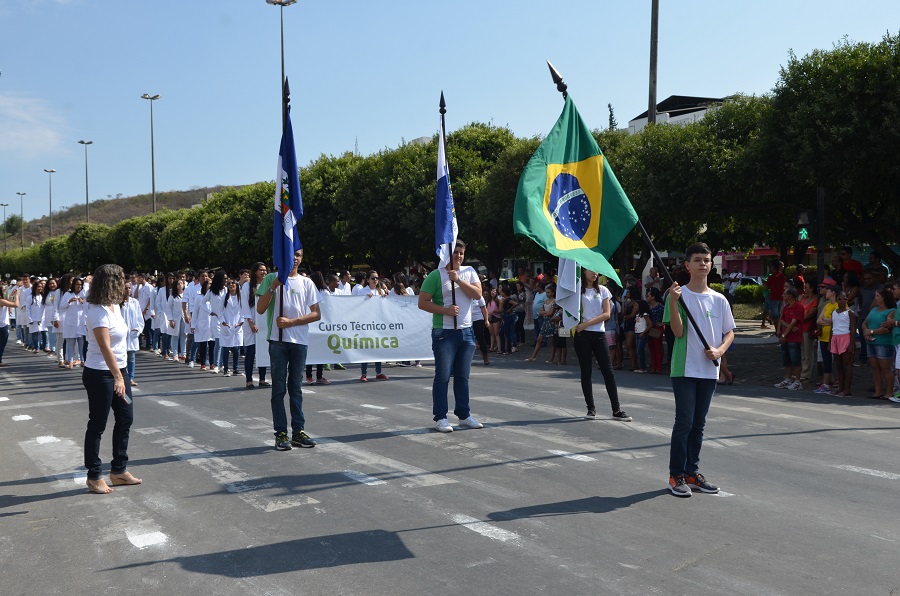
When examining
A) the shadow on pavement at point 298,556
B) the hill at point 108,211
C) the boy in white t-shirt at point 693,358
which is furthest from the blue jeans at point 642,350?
the hill at point 108,211

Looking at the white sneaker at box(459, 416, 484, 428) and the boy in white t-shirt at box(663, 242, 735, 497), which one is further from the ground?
the boy in white t-shirt at box(663, 242, 735, 497)

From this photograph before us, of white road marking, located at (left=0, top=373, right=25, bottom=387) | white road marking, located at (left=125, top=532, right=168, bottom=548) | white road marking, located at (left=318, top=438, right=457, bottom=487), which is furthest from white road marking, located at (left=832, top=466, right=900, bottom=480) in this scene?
white road marking, located at (left=0, top=373, right=25, bottom=387)

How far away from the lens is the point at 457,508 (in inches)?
250

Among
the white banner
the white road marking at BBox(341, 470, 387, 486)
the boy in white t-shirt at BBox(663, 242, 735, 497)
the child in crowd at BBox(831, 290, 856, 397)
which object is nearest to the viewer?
the boy in white t-shirt at BBox(663, 242, 735, 497)

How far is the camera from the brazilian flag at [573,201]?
23.8ft

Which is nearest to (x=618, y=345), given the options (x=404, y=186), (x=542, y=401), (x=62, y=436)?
(x=542, y=401)

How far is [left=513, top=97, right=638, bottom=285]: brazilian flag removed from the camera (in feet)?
23.8

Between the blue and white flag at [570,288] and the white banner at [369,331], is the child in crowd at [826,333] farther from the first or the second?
the white banner at [369,331]

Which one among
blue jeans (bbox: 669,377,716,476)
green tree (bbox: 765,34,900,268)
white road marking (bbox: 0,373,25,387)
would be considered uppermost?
green tree (bbox: 765,34,900,268)

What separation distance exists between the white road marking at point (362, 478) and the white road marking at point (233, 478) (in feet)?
2.00

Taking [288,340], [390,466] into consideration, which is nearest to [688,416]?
[390,466]

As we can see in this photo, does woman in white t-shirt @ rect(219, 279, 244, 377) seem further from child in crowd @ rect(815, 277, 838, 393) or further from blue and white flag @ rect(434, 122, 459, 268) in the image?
child in crowd @ rect(815, 277, 838, 393)

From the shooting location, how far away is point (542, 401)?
39.7 ft

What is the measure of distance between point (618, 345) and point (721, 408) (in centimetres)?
663
